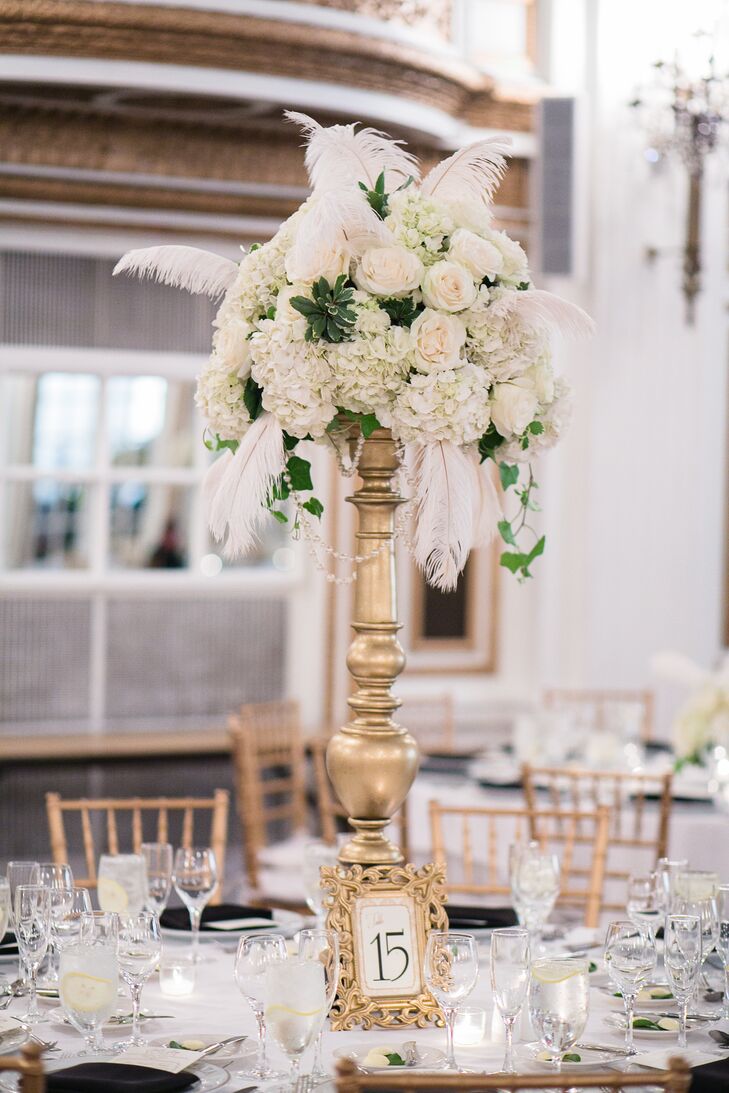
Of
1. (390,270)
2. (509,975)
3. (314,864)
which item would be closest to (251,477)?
(390,270)

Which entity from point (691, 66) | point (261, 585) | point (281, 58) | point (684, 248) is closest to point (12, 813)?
point (261, 585)

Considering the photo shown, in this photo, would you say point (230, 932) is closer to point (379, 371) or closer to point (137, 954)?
point (137, 954)

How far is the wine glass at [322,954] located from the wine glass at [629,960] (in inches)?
17.7

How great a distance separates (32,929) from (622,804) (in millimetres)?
2762

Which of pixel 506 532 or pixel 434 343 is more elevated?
pixel 434 343

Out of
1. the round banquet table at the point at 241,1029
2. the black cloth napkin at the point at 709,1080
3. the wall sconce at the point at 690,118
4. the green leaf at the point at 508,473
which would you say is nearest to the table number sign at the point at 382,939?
the round banquet table at the point at 241,1029

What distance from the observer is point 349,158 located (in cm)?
242

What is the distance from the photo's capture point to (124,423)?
7227 mm

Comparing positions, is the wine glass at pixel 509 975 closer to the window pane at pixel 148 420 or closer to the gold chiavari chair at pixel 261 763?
the gold chiavari chair at pixel 261 763

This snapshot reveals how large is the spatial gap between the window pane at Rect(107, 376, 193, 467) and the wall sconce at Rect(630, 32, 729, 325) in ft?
8.15

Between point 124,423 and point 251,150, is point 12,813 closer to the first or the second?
point 124,423

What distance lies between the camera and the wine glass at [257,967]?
6.96ft

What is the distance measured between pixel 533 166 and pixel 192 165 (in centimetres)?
166

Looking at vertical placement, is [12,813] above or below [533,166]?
below
